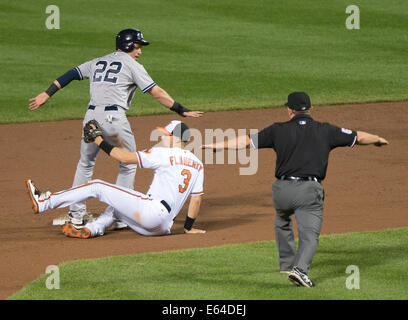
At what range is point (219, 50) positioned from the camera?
21969mm

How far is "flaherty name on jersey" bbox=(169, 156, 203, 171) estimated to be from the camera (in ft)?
29.9

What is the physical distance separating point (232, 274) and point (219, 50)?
1463 centimetres

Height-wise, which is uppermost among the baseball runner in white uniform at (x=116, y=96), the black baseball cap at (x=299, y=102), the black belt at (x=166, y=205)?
the baseball runner in white uniform at (x=116, y=96)

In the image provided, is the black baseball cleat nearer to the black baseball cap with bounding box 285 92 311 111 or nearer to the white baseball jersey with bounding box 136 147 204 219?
the white baseball jersey with bounding box 136 147 204 219

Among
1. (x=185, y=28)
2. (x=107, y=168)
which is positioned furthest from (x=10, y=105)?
(x=185, y=28)

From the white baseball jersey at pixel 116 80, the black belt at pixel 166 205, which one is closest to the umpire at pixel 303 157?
the black belt at pixel 166 205

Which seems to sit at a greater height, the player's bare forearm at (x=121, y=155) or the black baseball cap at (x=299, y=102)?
the black baseball cap at (x=299, y=102)

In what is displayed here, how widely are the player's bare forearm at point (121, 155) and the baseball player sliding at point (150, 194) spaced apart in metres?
0.01

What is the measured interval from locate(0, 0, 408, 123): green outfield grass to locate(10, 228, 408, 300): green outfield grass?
26.9ft

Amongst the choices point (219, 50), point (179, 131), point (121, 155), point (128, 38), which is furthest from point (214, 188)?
point (219, 50)

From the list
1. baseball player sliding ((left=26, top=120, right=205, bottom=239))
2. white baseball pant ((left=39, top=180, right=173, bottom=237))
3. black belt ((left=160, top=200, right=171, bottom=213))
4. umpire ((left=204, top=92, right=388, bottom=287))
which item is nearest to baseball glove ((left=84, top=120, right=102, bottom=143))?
baseball player sliding ((left=26, top=120, right=205, bottom=239))

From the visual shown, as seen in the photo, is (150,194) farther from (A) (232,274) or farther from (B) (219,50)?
(B) (219,50)

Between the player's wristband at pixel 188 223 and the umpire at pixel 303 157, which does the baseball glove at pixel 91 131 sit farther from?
the umpire at pixel 303 157

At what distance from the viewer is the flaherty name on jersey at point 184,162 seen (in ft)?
29.9
